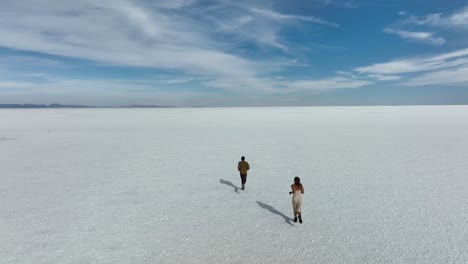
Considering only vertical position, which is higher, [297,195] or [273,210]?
[297,195]

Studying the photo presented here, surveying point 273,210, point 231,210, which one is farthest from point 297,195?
point 231,210

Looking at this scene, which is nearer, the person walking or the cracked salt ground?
the cracked salt ground

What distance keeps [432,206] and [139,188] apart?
10202mm

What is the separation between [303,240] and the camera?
6348 millimetres

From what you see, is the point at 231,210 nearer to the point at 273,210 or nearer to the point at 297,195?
the point at 273,210

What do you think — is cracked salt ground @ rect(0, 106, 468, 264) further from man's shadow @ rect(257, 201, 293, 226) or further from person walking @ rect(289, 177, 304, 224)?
person walking @ rect(289, 177, 304, 224)

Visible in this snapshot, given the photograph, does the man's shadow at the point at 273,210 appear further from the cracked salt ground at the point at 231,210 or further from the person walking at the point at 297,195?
the person walking at the point at 297,195

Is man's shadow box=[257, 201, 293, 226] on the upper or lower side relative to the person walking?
lower

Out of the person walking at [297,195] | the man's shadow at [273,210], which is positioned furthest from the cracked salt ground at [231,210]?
the person walking at [297,195]

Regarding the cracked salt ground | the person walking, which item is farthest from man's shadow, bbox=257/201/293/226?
the person walking

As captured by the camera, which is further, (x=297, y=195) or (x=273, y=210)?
(x=273, y=210)

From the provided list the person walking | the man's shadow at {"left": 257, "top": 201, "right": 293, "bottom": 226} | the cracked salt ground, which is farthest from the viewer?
the man's shadow at {"left": 257, "top": 201, "right": 293, "bottom": 226}

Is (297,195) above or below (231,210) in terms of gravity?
above

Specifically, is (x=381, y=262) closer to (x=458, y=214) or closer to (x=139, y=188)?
(x=458, y=214)
